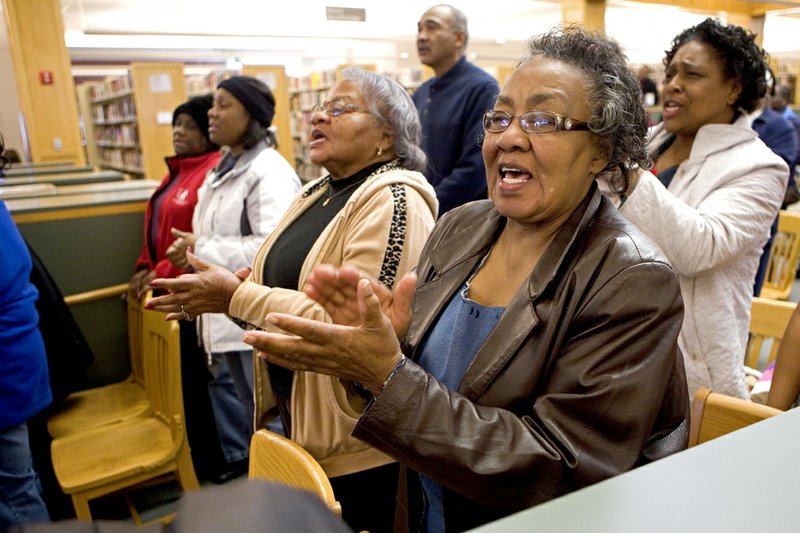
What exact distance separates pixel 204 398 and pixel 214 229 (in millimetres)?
925

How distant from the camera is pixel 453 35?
9.25 feet

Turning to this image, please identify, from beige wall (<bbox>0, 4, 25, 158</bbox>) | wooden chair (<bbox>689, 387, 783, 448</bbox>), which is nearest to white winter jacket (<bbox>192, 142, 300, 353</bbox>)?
wooden chair (<bbox>689, 387, 783, 448</bbox>)

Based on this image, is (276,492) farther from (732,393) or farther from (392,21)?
(392,21)

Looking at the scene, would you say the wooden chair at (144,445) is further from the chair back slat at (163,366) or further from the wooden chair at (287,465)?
the wooden chair at (287,465)

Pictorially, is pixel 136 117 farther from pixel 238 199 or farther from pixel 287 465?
pixel 287 465

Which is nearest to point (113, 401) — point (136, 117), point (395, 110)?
point (395, 110)

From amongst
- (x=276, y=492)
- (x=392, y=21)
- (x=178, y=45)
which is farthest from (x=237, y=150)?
(x=178, y=45)

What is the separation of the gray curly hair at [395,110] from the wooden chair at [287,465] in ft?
2.87

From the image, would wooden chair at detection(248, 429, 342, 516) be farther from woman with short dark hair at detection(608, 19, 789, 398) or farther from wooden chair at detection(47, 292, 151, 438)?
wooden chair at detection(47, 292, 151, 438)

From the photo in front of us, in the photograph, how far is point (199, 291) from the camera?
1548 millimetres

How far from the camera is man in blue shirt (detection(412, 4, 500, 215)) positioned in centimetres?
259

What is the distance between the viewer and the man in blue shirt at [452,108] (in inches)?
102

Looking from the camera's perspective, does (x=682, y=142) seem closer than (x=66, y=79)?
Yes

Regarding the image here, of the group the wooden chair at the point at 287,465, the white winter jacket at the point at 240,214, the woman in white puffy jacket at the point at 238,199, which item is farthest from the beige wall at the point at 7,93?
the wooden chair at the point at 287,465
